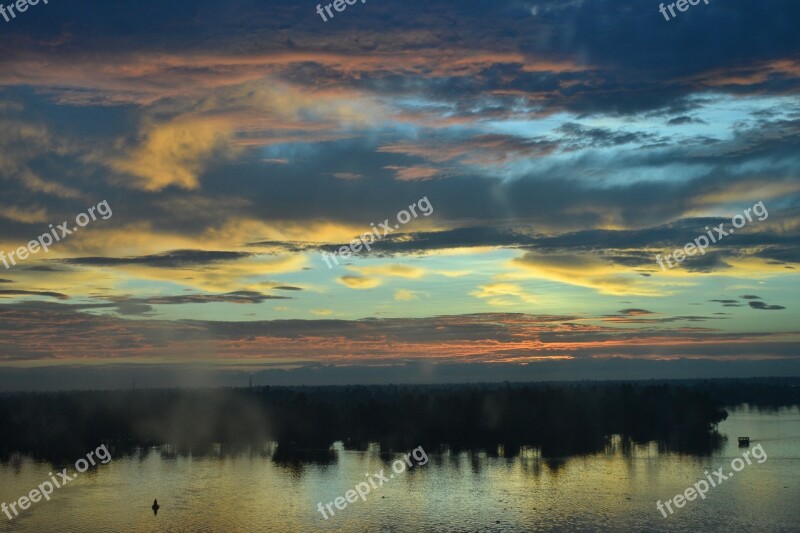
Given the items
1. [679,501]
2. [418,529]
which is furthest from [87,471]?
[679,501]

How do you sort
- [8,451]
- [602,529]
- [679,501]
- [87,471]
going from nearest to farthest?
[602,529]
[679,501]
[87,471]
[8,451]

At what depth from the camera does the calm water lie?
52062 mm

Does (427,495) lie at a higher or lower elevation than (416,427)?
lower

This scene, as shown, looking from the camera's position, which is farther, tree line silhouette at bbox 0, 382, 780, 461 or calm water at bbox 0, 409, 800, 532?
tree line silhouette at bbox 0, 382, 780, 461

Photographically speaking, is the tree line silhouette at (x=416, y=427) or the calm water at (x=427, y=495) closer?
the calm water at (x=427, y=495)

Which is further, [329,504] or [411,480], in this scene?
[411,480]

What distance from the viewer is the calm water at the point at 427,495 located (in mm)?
52062

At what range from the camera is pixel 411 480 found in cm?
6862

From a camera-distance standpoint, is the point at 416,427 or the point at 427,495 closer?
the point at 427,495

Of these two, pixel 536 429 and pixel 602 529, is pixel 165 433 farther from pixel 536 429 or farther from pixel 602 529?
pixel 602 529

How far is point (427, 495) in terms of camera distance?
61688 mm

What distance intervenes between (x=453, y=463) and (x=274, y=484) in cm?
1883

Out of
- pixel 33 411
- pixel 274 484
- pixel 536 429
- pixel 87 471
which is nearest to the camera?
pixel 274 484

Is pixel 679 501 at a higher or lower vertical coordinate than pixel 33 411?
lower
